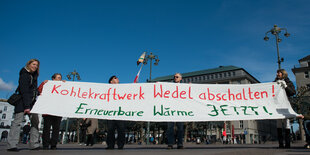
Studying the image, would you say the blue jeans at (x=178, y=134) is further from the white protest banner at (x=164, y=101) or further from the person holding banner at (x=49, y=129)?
the person holding banner at (x=49, y=129)

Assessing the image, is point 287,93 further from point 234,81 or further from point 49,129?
point 234,81

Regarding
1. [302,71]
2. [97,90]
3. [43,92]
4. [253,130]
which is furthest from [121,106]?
[253,130]

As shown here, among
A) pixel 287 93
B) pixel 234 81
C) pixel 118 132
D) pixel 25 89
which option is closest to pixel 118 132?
pixel 118 132

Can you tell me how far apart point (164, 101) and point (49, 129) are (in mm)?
2968

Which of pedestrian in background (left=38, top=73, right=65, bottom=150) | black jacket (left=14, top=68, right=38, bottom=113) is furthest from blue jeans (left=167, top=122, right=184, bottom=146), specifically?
black jacket (left=14, top=68, right=38, bottom=113)

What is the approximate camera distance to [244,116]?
6.17 metres

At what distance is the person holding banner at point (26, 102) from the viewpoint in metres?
4.89

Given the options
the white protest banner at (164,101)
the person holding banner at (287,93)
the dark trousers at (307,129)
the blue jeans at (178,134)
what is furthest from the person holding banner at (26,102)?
the dark trousers at (307,129)

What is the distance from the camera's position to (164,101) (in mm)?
6387

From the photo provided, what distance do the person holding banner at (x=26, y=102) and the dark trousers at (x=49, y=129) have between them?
28 centimetres

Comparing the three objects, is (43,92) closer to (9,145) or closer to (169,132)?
A: (9,145)

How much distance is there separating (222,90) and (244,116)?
3.22 ft

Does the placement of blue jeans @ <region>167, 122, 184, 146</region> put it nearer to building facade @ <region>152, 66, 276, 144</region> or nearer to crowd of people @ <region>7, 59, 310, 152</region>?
crowd of people @ <region>7, 59, 310, 152</region>

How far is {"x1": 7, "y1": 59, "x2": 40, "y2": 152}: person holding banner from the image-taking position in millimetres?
4893
